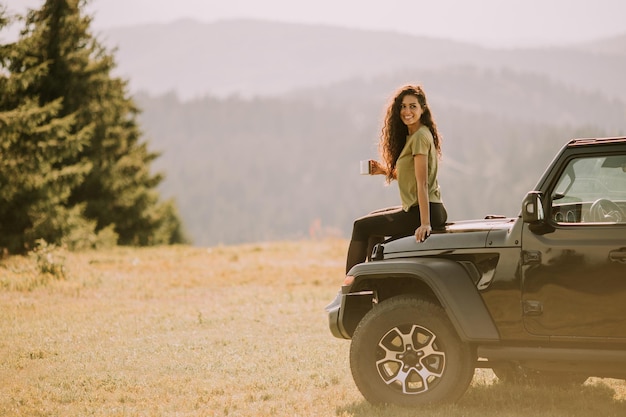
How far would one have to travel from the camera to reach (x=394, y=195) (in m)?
173

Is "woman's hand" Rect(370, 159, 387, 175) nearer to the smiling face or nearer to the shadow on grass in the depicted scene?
the smiling face

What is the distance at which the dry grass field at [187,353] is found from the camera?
21.1 feet

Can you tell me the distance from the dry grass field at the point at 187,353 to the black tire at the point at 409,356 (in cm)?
15

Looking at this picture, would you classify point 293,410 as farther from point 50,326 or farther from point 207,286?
point 207,286

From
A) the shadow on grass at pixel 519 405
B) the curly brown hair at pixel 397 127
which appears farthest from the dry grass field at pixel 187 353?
the curly brown hair at pixel 397 127

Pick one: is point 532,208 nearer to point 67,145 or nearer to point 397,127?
point 397,127

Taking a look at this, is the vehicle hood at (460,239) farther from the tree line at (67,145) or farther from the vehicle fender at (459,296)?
the tree line at (67,145)

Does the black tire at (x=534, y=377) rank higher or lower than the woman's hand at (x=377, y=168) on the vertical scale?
lower

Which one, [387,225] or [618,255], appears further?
[387,225]

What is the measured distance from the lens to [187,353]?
8.93 metres

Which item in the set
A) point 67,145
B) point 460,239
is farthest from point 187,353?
point 67,145

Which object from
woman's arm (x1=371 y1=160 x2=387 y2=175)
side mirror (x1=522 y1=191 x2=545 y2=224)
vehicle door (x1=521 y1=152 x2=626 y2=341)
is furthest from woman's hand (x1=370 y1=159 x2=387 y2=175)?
side mirror (x1=522 y1=191 x2=545 y2=224)

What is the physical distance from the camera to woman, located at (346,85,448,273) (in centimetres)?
629

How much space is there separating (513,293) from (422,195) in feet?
3.62
